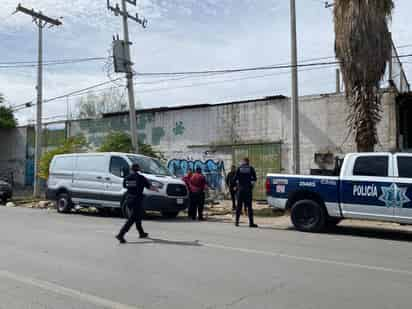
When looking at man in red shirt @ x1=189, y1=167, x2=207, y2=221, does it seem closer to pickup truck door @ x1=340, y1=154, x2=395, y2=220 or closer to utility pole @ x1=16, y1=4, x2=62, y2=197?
pickup truck door @ x1=340, y1=154, x2=395, y2=220

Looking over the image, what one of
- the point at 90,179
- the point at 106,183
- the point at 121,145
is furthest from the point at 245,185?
the point at 121,145

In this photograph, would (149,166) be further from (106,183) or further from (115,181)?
(106,183)

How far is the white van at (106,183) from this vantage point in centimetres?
1375

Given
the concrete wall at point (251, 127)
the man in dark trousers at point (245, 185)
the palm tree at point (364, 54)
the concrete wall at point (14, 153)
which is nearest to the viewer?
the man in dark trousers at point (245, 185)

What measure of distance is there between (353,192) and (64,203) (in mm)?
10366

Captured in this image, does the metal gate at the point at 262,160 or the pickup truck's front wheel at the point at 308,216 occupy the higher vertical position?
the metal gate at the point at 262,160

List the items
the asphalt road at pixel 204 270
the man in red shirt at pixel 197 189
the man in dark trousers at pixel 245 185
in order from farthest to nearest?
the man in red shirt at pixel 197 189 → the man in dark trousers at pixel 245 185 → the asphalt road at pixel 204 270

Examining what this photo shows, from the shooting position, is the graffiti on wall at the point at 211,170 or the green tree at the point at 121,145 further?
the graffiti on wall at the point at 211,170

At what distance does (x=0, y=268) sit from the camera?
688 cm

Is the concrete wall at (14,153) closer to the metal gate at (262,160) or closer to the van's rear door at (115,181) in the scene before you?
the metal gate at (262,160)

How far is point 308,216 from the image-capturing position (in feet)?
37.0

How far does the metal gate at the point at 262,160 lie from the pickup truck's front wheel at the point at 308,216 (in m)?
7.85

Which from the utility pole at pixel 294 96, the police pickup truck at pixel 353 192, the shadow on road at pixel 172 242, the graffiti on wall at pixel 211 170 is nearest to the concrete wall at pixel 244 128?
the graffiti on wall at pixel 211 170

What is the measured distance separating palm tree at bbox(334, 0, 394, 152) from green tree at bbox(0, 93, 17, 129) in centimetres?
2499
